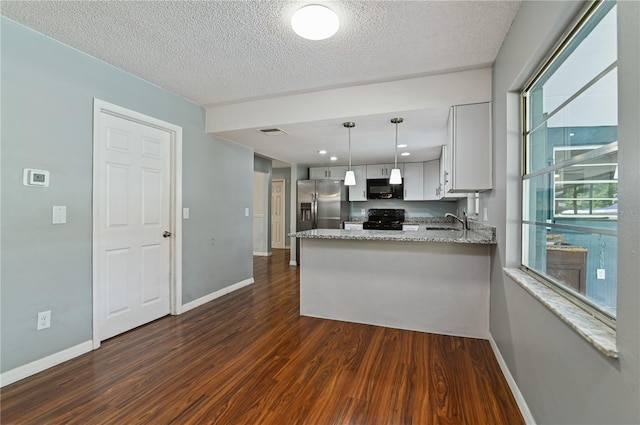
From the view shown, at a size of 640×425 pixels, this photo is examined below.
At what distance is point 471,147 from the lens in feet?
8.56

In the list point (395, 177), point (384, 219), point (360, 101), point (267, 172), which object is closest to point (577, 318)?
point (395, 177)

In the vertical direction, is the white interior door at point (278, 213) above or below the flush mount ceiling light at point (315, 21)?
below

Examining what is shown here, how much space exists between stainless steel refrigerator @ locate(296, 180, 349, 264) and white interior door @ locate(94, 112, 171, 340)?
127 inches

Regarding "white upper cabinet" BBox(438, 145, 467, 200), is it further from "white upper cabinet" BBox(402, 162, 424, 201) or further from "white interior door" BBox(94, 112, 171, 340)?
"white interior door" BBox(94, 112, 171, 340)

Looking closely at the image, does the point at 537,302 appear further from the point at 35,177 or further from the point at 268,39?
the point at 35,177

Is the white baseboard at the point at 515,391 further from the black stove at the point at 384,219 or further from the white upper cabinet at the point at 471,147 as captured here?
the black stove at the point at 384,219

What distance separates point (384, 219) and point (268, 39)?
4828 mm

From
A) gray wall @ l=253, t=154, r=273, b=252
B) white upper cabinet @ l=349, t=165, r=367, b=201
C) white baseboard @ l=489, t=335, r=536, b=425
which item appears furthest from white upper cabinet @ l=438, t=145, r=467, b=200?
gray wall @ l=253, t=154, r=273, b=252

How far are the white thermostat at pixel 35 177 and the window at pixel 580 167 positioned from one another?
319cm

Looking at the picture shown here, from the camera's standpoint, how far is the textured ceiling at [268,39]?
1.81 meters

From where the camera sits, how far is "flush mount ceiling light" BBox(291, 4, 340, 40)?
69.0 inches

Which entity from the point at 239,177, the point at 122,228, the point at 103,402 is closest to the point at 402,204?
the point at 239,177

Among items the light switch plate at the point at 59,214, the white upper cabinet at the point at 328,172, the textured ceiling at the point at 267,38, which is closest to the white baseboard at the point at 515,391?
the textured ceiling at the point at 267,38

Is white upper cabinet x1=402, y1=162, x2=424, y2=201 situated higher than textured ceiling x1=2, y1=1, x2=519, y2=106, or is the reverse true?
textured ceiling x1=2, y1=1, x2=519, y2=106
